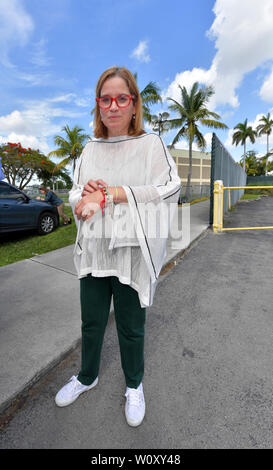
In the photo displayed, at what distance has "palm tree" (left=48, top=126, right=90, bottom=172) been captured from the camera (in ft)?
68.7

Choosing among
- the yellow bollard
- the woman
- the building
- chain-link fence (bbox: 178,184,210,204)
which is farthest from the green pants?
the building

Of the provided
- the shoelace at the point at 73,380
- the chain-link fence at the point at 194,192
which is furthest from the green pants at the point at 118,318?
the chain-link fence at the point at 194,192

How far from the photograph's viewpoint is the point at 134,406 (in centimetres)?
143

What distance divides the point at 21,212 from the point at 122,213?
5.45 m

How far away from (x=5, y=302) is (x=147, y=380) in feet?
6.20

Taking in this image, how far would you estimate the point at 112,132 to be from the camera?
1255 millimetres

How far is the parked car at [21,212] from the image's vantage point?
5562 millimetres

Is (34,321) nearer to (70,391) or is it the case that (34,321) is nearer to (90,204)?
(70,391)

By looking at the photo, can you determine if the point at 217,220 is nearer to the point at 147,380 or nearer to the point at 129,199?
the point at 147,380

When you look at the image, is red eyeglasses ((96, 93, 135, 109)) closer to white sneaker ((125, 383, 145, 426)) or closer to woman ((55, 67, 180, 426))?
woman ((55, 67, 180, 426))

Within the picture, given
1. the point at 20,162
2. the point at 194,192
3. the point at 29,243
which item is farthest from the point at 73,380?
the point at 20,162

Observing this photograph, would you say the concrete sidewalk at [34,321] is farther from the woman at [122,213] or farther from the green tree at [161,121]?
the green tree at [161,121]

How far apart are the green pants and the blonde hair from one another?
32.2 inches
